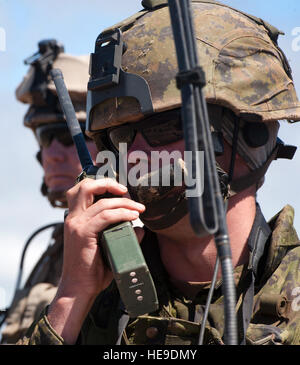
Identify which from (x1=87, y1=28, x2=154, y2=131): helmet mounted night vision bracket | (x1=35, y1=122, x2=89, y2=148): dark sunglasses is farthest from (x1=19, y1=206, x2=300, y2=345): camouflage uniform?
(x1=35, y1=122, x2=89, y2=148): dark sunglasses

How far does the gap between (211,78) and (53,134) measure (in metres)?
3.58

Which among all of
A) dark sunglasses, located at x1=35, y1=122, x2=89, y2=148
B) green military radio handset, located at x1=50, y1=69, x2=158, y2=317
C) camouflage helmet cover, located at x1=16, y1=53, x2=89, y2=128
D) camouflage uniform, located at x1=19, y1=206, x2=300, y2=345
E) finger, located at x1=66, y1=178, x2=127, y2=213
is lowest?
camouflage uniform, located at x1=19, y1=206, x2=300, y2=345

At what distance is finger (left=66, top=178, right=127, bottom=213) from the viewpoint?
3316 millimetres

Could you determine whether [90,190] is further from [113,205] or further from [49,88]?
[49,88]

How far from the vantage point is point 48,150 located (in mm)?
6961

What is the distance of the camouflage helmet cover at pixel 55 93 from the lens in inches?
274

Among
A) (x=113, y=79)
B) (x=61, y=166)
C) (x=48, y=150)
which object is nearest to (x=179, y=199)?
(x=113, y=79)

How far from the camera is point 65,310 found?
3328mm

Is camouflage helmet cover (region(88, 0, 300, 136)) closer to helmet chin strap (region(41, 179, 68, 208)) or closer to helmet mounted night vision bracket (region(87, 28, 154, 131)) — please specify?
helmet mounted night vision bracket (region(87, 28, 154, 131))

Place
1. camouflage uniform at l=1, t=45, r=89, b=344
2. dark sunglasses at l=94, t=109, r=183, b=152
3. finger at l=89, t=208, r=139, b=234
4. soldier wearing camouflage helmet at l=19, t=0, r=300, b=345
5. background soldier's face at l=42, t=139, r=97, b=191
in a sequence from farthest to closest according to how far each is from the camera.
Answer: background soldier's face at l=42, t=139, r=97, b=191 → camouflage uniform at l=1, t=45, r=89, b=344 → dark sunglasses at l=94, t=109, r=183, b=152 → soldier wearing camouflage helmet at l=19, t=0, r=300, b=345 → finger at l=89, t=208, r=139, b=234

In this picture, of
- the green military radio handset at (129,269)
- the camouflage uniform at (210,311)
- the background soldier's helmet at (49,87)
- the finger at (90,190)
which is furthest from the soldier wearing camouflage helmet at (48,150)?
the green military radio handset at (129,269)

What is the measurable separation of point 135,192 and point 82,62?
13.0ft
